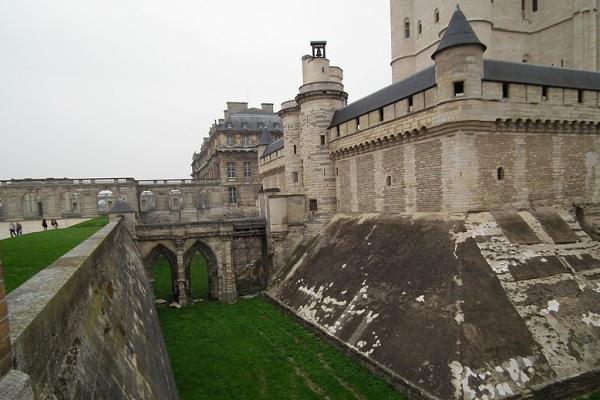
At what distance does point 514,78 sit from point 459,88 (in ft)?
8.93

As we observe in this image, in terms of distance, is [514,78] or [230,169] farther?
[230,169]

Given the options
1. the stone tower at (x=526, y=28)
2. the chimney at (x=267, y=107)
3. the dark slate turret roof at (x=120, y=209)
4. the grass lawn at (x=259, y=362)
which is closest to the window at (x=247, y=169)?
the chimney at (x=267, y=107)

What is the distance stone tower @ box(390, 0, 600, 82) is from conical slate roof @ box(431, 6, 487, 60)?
781 centimetres

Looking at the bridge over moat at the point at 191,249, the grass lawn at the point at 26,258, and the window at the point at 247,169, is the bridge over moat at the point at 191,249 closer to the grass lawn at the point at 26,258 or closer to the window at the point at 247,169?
the grass lawn at the point at 26,258

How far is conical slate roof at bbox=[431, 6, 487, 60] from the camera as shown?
14.5m

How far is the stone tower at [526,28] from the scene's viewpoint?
2158 cm

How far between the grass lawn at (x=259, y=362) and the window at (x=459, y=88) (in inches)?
461

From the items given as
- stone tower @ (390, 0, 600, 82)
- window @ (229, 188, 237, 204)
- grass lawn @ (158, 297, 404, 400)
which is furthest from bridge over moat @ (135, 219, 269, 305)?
window @ (229, 188, 237, 204)

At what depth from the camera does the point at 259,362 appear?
14227 mm

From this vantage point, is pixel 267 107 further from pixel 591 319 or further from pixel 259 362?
pixel 591 319

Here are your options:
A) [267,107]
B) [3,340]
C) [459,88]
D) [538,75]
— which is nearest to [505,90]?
[459,88]

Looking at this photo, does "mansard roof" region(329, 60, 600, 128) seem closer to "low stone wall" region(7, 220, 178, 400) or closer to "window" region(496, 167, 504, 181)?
"window" region(496, 167, 504, 181)

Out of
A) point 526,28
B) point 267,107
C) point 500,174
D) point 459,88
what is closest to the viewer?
point 459,88

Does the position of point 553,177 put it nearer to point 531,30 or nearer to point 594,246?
point 594,246
